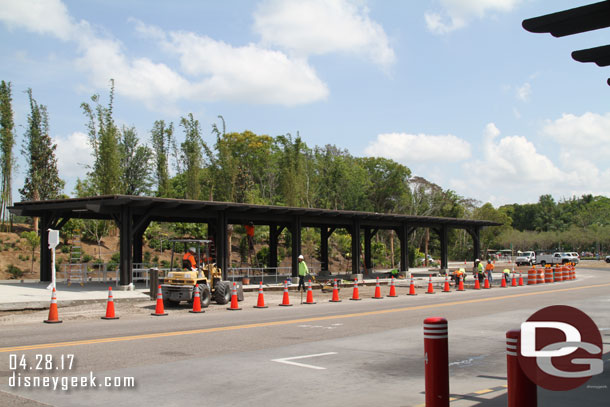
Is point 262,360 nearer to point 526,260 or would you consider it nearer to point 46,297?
point 46,297

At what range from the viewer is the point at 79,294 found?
25172 mm

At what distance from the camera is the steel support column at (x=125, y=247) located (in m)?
27.9

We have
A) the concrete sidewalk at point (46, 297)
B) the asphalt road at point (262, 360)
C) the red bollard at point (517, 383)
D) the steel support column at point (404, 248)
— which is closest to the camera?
the red bollard at point (517, 383)

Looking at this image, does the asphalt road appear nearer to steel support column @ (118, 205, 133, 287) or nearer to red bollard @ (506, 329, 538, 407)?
red bollard @ (506, 329, 538, 407)

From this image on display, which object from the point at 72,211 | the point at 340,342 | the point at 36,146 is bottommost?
the point at 340,342

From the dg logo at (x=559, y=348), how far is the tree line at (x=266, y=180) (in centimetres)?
4235

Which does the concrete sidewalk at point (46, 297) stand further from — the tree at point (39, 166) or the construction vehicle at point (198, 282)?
the tree at point (39, 166)

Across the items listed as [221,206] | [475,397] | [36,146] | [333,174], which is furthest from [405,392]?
[333,174]

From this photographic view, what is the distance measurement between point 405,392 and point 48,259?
29944 millimetres

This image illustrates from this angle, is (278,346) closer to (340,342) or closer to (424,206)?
(340,342)

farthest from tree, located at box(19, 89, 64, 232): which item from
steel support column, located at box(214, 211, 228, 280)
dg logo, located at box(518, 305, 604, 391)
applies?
dg logo, located at box(518, 305, 604, 391)

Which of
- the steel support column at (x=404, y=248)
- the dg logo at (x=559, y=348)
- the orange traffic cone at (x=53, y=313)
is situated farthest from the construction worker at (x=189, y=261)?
the steel support column at (x=404, y=248)

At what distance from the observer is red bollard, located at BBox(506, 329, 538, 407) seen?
6.23 metres

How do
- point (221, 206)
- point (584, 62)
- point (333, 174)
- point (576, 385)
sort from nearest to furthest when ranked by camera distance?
point (584, 62), point (576, 385), point (221, 206), point (333, 174)
